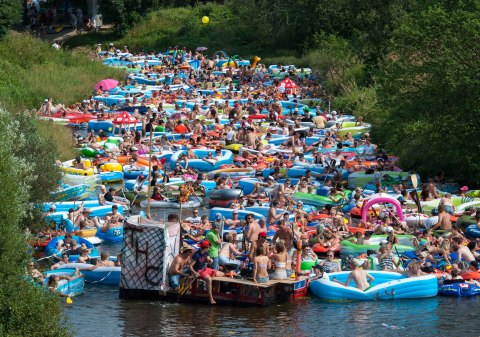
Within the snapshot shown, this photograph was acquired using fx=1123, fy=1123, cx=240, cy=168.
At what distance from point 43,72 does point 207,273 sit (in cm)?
3034

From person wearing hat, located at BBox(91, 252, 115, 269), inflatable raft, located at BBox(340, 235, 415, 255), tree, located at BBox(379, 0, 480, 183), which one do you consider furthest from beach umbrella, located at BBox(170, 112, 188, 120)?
person wearing hat, located at BBox(91, 252, 115, 269)

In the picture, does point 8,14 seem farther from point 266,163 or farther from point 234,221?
point 234,221

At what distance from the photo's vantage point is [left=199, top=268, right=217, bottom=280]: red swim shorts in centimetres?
2248

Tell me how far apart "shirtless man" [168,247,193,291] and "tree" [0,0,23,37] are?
3433 cm

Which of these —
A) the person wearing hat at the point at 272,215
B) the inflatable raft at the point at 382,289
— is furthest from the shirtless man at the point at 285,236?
the person wearing hat at the point at 272,215

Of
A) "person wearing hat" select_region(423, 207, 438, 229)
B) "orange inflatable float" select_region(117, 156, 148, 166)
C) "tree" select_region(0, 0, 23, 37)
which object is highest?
"tree" select_region(0, 0, 23, 37)

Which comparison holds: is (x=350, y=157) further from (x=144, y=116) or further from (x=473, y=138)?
(x=144, y=116)

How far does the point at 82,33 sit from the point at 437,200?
147 ft

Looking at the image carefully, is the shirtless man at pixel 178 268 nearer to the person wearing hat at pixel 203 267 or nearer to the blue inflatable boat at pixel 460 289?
the person wearing hat at pixel 203 267

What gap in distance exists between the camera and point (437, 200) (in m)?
31.1

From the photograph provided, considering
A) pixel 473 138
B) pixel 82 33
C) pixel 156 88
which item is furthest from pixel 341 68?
pixel 82 33

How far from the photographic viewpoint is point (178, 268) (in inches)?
886

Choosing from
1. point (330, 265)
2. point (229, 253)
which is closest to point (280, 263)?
point (330, 265)

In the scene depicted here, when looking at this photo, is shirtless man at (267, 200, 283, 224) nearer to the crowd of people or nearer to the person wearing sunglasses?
the crowd of people
